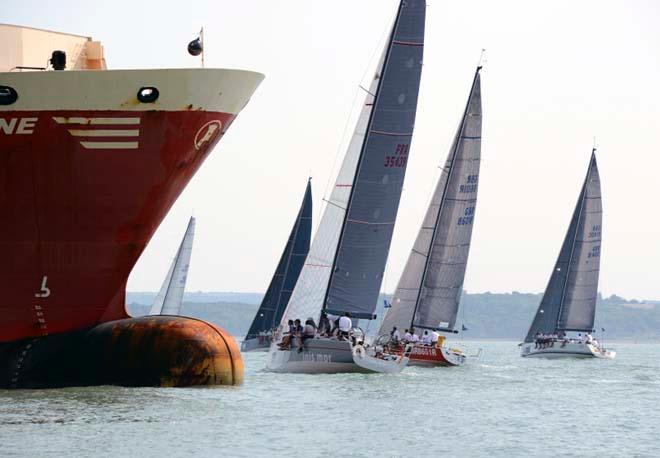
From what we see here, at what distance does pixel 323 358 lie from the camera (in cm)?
4212

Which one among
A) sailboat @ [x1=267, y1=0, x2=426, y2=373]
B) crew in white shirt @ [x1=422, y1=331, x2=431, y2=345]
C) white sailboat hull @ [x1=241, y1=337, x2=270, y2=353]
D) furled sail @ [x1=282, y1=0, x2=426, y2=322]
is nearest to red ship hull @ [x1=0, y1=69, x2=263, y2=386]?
sailboat @ [x1=267, y1=0, x2=426, y2=373]

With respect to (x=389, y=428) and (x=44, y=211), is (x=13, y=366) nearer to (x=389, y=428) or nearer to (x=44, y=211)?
(x=44, y=211)

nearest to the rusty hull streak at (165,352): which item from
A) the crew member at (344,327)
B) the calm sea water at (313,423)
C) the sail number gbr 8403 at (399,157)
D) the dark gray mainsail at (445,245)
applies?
the calm sea water at (313,423)

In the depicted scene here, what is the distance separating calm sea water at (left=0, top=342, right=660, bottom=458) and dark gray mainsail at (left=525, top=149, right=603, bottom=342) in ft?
158

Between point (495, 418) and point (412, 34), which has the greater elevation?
point (412, 34)

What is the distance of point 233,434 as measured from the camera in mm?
23938

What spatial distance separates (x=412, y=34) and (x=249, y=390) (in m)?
19.0

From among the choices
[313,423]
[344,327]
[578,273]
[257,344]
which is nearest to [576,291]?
[578,273]

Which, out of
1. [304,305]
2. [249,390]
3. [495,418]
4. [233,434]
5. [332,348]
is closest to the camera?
[233,434]

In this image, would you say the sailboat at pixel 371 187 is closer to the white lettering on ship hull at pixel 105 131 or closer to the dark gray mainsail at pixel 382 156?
the dark gray mainsail at pixel 382 156

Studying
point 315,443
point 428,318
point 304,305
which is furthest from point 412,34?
point 315,443

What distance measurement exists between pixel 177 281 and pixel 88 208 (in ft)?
206

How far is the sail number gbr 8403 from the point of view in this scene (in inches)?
1924

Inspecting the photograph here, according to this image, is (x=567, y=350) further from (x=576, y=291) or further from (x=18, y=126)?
(x=18, y=126)
